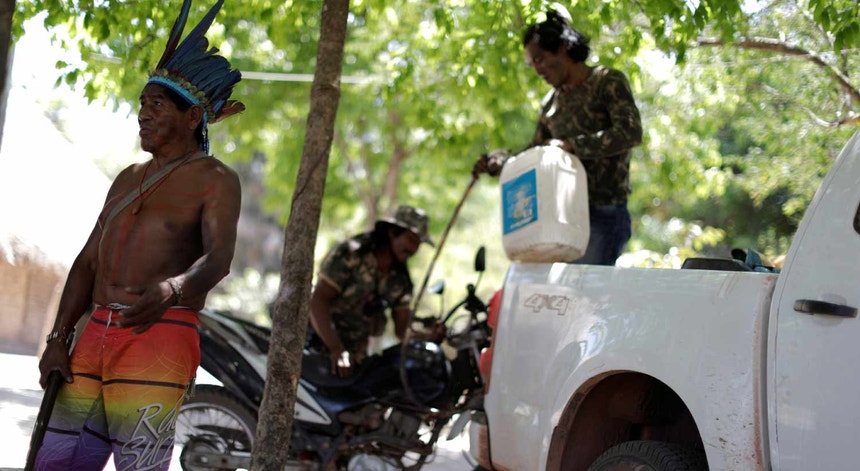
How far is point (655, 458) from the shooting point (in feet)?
11.9

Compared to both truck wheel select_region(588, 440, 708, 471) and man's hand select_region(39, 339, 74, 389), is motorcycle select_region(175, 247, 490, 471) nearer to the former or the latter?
truck wheel select_region(588, 440, 708, 471)

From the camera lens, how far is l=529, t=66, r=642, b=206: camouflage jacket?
514cm

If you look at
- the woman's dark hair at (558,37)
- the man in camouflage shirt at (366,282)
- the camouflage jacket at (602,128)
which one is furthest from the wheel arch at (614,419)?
the man in camouflage shirt at (366,282)

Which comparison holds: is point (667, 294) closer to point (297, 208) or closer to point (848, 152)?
point (848, 152)

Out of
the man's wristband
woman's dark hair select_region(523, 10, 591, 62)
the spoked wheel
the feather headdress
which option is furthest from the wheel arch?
the spoked wheel

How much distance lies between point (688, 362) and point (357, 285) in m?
3.38

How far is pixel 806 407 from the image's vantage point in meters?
3.10

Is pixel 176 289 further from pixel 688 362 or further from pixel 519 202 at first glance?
pixel 519 202

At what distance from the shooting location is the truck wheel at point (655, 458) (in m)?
3.57

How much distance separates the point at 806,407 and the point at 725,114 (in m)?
8.39

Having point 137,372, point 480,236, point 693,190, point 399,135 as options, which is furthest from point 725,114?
point 480,236

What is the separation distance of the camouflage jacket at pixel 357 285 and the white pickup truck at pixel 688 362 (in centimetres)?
192

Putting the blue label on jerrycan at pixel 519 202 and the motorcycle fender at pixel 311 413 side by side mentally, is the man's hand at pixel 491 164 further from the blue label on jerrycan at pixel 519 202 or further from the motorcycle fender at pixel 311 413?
the motorcycle fender at pixel 311 413

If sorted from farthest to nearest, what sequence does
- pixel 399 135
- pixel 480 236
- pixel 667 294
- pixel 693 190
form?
pixel 480 236, pixel 399 135, pixel 693 190, pixel 667 294
